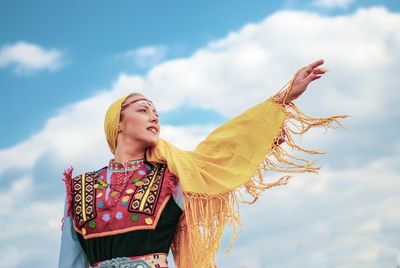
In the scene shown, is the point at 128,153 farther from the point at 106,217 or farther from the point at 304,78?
the point at 304,78

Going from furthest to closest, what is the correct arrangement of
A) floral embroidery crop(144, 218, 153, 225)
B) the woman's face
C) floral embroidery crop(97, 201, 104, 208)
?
the woman's face → floral embroidery crop(97, 201, 104, 208) → floral embroidery crop(144, 218, 153, 225)

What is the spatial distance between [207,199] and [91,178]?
711 mm

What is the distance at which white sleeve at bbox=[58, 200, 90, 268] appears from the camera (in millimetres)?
3471

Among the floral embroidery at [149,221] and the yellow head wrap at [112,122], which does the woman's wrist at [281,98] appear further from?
the floral embroidery at [149,221]

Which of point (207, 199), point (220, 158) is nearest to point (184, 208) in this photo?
point (207, 199)

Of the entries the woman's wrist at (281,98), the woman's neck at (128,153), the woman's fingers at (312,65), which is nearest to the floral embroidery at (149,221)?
the woman's neck at (128,153)

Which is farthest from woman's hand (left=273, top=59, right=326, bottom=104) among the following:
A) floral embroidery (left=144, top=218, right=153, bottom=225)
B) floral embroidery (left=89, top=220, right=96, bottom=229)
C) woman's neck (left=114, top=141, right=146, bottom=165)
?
floral embroidery (left=89, top=220, right=96, bottom=229)

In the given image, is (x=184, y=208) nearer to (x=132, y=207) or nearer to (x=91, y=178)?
(x=132, y=207)

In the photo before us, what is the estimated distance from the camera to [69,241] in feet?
11.5

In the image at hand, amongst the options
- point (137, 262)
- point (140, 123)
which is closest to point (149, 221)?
point (137, 262)

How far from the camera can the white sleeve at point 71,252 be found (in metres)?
3.47

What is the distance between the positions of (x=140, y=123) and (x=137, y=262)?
0.80m

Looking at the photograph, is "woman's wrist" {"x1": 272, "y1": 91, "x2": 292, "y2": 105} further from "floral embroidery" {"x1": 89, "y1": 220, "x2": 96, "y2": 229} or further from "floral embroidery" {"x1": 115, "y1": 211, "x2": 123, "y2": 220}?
"floral embroidery" {"x1": 89, "y1": 220, "x2": 96, "y2": 229}

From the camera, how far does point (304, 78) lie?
3512mm
